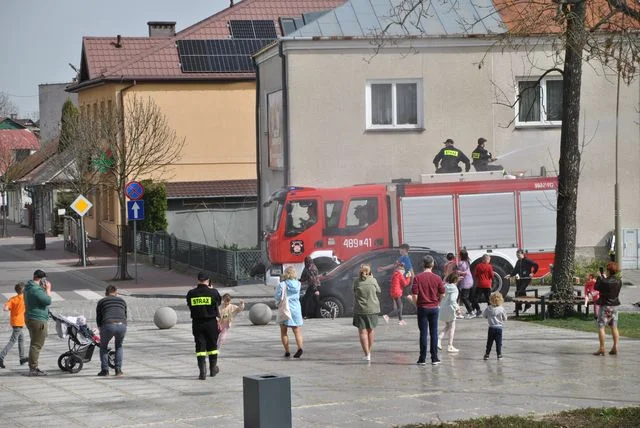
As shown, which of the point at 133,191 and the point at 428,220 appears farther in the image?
the point at 133,191

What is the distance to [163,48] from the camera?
5278cm

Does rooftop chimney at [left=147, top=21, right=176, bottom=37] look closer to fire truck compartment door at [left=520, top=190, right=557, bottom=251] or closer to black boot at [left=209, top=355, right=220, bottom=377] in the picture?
fire truck compartment door at [left=520, top=190, right=557, bottom=251]

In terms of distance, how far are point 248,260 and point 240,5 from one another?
23.7 meters

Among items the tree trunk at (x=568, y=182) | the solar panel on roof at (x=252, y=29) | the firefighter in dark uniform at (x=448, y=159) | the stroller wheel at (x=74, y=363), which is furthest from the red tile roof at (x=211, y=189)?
the stroller wheel at (x=74, y=363)

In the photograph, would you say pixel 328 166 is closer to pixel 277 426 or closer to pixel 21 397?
pixel 21 397

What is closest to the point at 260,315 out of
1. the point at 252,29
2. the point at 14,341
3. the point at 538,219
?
the point at 14,341

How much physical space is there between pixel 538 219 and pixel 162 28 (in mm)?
35179

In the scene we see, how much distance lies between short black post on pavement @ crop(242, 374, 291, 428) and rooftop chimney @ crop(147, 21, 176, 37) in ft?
167

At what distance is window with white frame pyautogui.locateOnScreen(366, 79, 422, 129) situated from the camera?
34.9m

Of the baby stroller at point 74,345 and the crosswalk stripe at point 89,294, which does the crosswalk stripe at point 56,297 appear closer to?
the crosswalk stripe at point 89,294

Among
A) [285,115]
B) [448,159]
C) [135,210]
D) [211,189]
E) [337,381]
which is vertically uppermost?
[285,115]

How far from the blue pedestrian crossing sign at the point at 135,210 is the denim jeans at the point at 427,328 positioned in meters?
19.6

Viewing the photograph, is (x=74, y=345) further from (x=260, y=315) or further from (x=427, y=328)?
(x=260, y=315)

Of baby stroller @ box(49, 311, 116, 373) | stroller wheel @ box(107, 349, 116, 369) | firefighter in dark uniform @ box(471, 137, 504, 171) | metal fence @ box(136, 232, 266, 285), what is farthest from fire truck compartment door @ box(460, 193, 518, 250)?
baby stroller @ box(49, 311, 116, 373)
